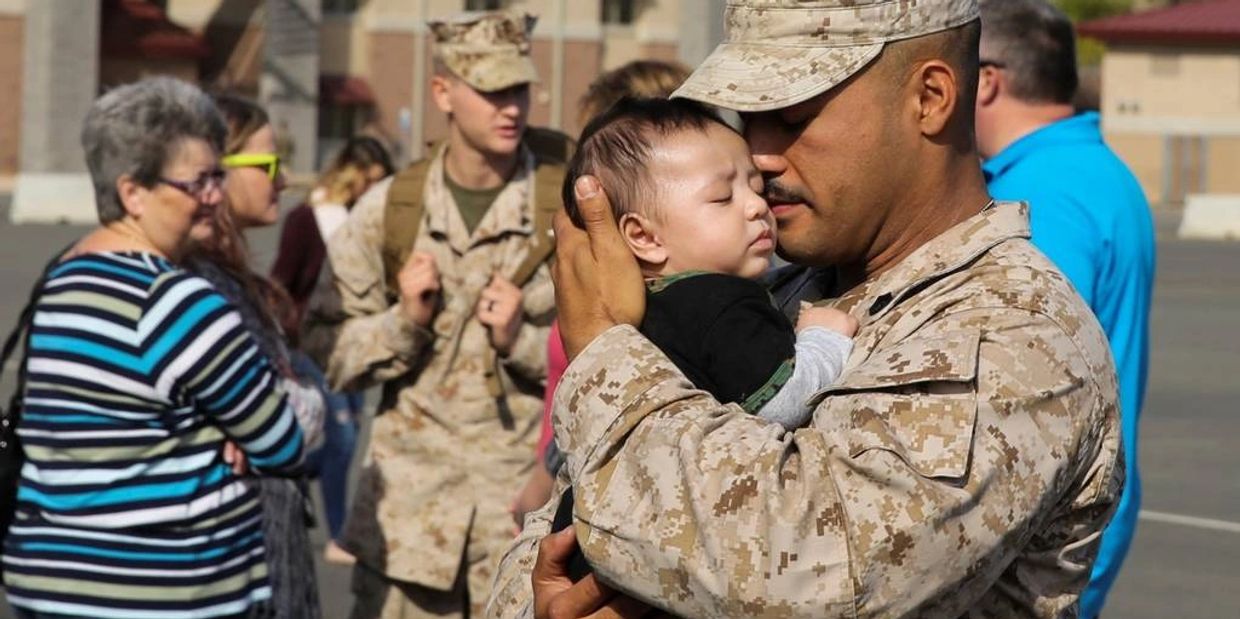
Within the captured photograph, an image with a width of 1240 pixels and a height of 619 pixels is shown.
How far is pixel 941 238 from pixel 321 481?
23.5 feet

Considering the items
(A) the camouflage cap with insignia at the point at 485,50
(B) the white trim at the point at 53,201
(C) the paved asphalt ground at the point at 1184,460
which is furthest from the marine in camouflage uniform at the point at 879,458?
(B) the white trim at the point at 53,201

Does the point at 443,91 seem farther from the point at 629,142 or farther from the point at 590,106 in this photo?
the point at 629,142

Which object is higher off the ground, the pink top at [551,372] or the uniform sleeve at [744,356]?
the uniform sleeve at [744,356]

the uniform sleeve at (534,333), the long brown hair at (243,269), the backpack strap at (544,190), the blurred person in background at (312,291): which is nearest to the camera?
the long brown hair at (243,269)

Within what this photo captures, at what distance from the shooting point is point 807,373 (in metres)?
2.88

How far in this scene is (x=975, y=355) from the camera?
2562 mm

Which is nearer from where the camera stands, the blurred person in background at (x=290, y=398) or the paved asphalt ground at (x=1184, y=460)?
the blurred person in background at (x=290, y=398)

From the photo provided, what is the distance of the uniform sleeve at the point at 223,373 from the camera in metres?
5.05

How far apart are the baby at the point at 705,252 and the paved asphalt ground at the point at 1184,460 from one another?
549cm

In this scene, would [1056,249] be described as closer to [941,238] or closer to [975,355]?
[941,238]

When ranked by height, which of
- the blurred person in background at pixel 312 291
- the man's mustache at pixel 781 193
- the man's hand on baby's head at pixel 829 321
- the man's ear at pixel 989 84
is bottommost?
the blurred person in background at pixel 312 291

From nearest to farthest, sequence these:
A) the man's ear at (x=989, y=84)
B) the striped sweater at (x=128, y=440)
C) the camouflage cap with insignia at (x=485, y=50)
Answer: the striped sweater at (x=128, y=440) < the man's ear at (x=989, y=84) < the camouflage cap with insignia at (x=485, y=50)

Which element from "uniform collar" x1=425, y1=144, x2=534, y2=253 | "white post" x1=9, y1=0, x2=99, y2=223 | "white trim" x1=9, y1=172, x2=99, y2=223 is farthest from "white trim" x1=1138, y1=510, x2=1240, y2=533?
"white post" x1=9, y1=0, x2=99, y2=223

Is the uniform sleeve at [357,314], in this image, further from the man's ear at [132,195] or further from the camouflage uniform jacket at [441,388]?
the man's ear at [132,195]
